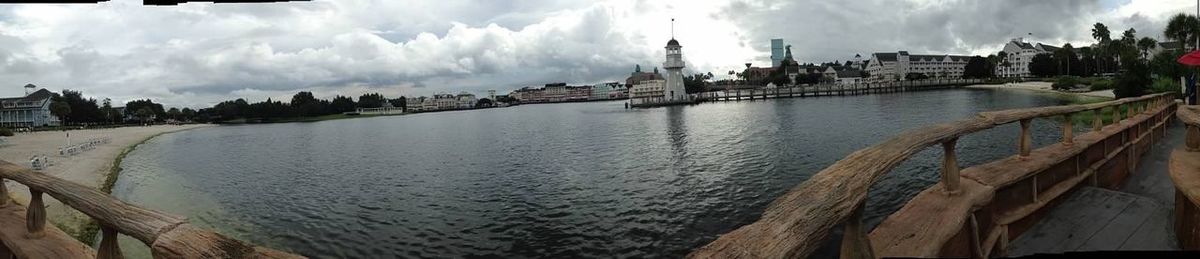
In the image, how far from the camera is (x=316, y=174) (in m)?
22.9

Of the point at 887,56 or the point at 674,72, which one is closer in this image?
the point at 674,72

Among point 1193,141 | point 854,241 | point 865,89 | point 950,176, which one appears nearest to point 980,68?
point 865,89

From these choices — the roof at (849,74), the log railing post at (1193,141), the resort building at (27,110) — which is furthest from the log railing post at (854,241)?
the roof at (849,74)

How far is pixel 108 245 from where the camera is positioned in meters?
2.97

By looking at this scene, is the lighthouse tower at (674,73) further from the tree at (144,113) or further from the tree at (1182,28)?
the tree at (144,113)

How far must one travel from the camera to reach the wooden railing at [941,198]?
1.50m

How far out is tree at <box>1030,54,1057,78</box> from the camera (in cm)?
9081

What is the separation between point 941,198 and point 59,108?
85251 millimetres

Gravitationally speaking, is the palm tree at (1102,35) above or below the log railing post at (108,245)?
above

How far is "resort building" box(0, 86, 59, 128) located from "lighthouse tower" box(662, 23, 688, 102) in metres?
81.2

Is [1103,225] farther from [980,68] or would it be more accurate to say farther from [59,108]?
[980,68]

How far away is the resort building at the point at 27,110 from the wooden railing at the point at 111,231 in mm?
70165

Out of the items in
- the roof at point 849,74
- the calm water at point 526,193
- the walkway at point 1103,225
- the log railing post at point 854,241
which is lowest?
the calm water at point 526,193

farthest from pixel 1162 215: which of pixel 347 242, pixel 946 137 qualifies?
pixel 347 242
